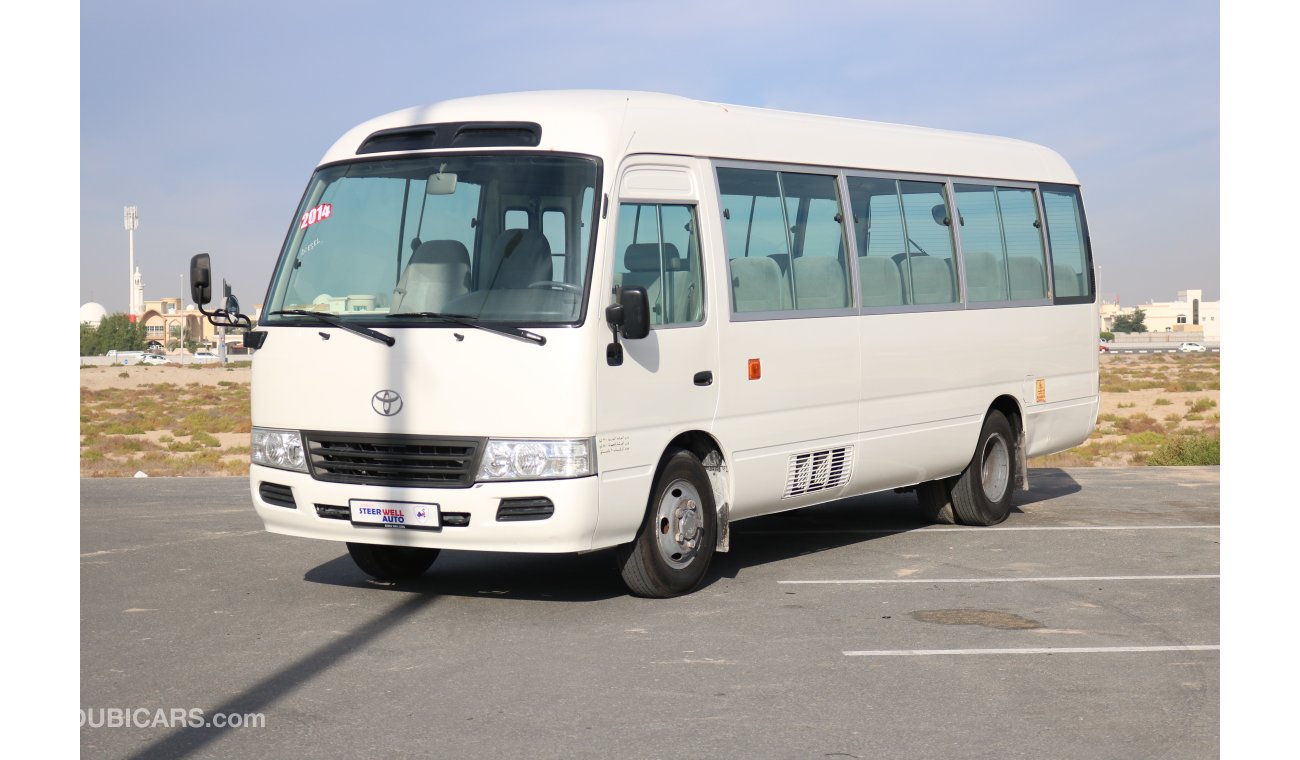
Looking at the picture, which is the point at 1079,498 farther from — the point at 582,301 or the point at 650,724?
the point at 650,724

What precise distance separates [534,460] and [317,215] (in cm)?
225

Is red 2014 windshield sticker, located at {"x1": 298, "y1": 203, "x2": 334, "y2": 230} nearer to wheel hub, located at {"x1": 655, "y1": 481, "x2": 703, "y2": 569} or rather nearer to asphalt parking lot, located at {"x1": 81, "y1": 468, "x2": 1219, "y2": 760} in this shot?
asphalt parking lot, located at {"x1": 81, "y1": 468, "x2": 1219, "y2": 760}

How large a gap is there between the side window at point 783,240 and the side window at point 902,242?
318 mm

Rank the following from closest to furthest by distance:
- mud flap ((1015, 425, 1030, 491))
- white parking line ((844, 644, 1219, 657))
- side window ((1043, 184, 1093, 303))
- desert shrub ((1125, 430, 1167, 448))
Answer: white parking line ((844, 644, 1219, 657))
mud flap ((1015, 425, 1030, 491))
side window ((1043, 184, 1093, 303))
desert shrub ((1125, 430, 1167, 448))

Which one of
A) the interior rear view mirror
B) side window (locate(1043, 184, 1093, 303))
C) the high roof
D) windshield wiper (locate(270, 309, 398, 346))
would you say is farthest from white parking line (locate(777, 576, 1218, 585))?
side window (locate(1043, 184, 1093, 303))

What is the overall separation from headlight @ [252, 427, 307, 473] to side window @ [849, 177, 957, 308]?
14.2 ft

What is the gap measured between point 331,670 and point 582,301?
2500mm

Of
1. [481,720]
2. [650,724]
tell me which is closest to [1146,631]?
[650,724]

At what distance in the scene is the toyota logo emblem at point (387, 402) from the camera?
8.64m

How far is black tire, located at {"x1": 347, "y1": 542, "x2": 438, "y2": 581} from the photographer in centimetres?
991

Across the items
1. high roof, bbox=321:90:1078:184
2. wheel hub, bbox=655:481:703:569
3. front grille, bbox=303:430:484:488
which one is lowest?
wheel hub, bbox=655:481:703:569

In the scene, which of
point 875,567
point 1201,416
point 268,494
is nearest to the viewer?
point 268,494

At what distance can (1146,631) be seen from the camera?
8.34 meters

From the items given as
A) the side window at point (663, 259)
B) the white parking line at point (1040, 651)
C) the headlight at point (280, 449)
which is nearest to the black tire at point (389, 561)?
the headlight at point (280, 449)
